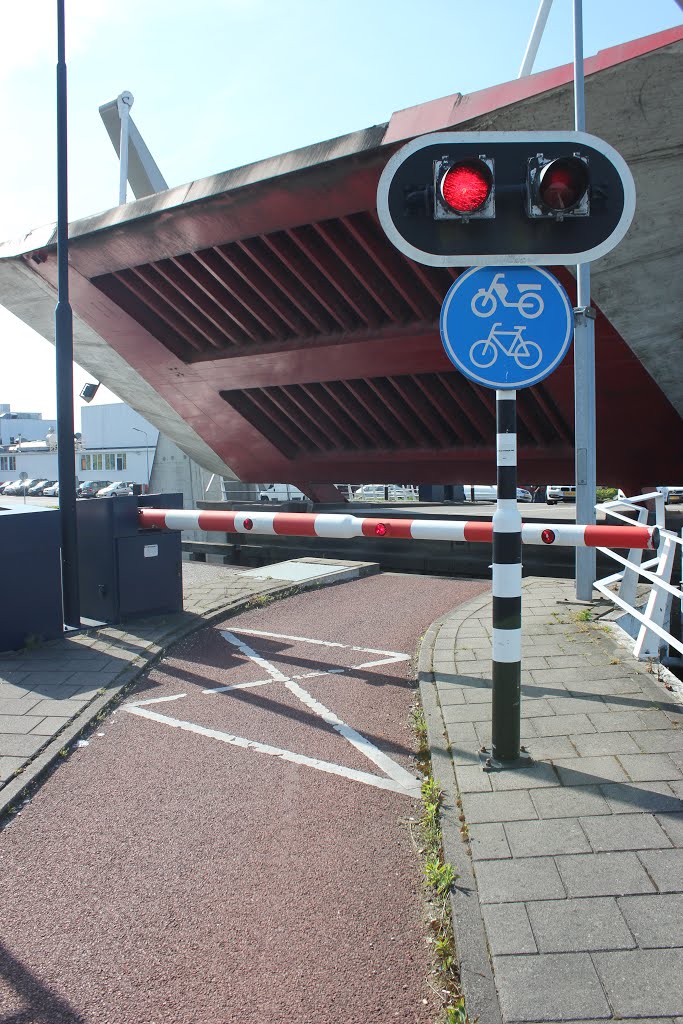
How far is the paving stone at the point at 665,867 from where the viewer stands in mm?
2828

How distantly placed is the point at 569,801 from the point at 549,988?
1.29 metres

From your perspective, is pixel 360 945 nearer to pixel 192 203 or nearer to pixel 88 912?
pixel 88 912

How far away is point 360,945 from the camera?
2.71 meters

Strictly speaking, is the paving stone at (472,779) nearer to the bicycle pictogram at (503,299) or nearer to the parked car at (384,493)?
the bicycle pictogram at (503,299)

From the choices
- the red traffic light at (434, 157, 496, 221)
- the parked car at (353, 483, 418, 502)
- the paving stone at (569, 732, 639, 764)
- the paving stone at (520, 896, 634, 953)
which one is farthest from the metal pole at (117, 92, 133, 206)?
the parked car at (353, 483, 418, 502)

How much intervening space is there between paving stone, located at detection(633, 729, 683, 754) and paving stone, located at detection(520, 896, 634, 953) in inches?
55.5

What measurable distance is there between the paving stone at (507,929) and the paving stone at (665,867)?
553 millimetres

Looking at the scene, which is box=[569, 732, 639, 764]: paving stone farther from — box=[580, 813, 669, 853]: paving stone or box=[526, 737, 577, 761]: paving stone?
box=[580, 813, 669, 853]: paving stone

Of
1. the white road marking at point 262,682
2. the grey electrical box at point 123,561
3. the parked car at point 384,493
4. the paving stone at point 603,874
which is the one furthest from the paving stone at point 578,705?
the parked car at point 384,493

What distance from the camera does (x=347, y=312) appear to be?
14078 millimetres

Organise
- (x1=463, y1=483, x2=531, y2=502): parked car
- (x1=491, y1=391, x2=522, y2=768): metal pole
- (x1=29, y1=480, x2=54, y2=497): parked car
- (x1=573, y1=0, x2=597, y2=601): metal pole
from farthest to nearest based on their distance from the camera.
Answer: (x1=29, y1=480, x2=54, y2=497): parked car → (x1=463, y1=483, x2=531, y2=502): parked car → (x1=573, y1=0, x2=597, y2=601): metal pole → (x1=491, y1=391, x2=522, y2=768): metal pole

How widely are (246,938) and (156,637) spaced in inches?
174

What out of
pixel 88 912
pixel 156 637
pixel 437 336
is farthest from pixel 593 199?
pixel 437 336

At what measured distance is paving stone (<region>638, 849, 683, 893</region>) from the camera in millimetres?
2828
